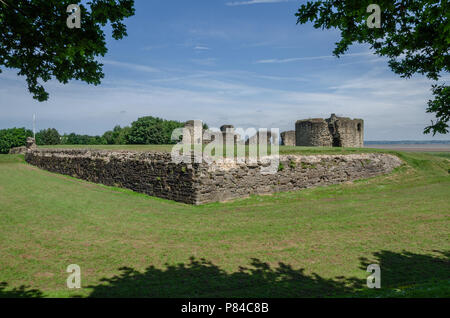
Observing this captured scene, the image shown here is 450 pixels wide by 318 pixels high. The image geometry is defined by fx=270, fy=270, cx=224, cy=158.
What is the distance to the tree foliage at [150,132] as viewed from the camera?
55469 millimetres

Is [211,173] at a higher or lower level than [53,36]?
lower

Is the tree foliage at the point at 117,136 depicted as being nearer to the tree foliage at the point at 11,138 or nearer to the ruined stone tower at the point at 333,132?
the tree foliage at the point at 11,138

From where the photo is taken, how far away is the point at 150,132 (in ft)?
183

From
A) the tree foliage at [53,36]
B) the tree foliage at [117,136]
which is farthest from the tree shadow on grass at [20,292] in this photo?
the tree foliage at [117,136]

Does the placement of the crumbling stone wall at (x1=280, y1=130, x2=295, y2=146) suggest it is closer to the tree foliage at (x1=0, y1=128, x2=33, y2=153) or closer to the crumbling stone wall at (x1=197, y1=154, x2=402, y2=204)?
the crumbling stone wall at (x1=197, y1=154, x2=402, y2=204)

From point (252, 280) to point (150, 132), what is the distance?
53753mm

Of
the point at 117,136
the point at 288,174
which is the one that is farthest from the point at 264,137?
the point at 117,136


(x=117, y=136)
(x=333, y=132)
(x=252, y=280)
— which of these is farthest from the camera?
(x=117, y=136)

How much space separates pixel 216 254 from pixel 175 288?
175cm

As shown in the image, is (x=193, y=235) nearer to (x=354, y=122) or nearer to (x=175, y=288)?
(x=175, y=288)

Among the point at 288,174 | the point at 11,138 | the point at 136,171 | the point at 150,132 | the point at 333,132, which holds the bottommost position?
the point at 288,174

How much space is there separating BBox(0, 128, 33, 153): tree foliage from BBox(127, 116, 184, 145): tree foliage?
23.4 m

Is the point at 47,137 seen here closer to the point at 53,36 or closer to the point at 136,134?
the point at 136,134

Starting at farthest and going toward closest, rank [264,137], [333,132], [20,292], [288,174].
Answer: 1. [333,132]
2. [264,137]
3. [288,174]
4. [20,292]
